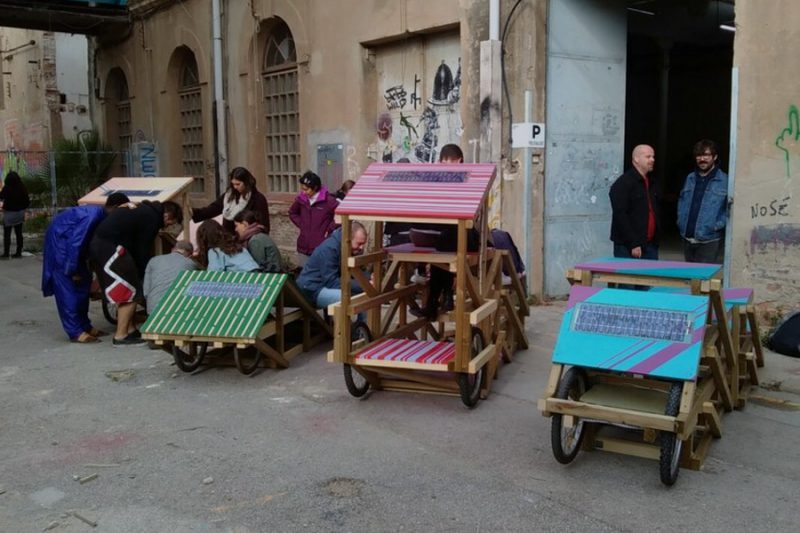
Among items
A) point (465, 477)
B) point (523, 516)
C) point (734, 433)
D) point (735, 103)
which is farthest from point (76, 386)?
point (735, 103)

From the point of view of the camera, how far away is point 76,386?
241 inches

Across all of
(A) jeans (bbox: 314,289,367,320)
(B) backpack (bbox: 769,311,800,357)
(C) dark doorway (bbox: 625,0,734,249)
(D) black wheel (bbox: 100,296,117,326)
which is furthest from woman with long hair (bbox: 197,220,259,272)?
(C) dark doorway (bbox: 625,0,734,249)

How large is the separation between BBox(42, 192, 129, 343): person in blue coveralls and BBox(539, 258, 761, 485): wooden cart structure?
15.8ft

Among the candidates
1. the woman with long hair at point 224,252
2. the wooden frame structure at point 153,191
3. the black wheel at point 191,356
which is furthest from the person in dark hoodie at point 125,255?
the black wheel at point 191,356

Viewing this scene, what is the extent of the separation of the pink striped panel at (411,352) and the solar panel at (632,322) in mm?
1139

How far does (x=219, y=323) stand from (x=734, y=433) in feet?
12.1

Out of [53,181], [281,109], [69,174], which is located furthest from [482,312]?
[69,174]

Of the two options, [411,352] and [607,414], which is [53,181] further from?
[607,414]

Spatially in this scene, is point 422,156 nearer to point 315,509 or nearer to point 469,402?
point 469,402

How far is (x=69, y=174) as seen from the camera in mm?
16875

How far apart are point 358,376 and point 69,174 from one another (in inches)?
521

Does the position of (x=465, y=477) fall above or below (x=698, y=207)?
below

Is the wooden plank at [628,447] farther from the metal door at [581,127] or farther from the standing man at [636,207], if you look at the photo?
the metal door at [581,127]

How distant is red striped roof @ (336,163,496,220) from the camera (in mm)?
5012
